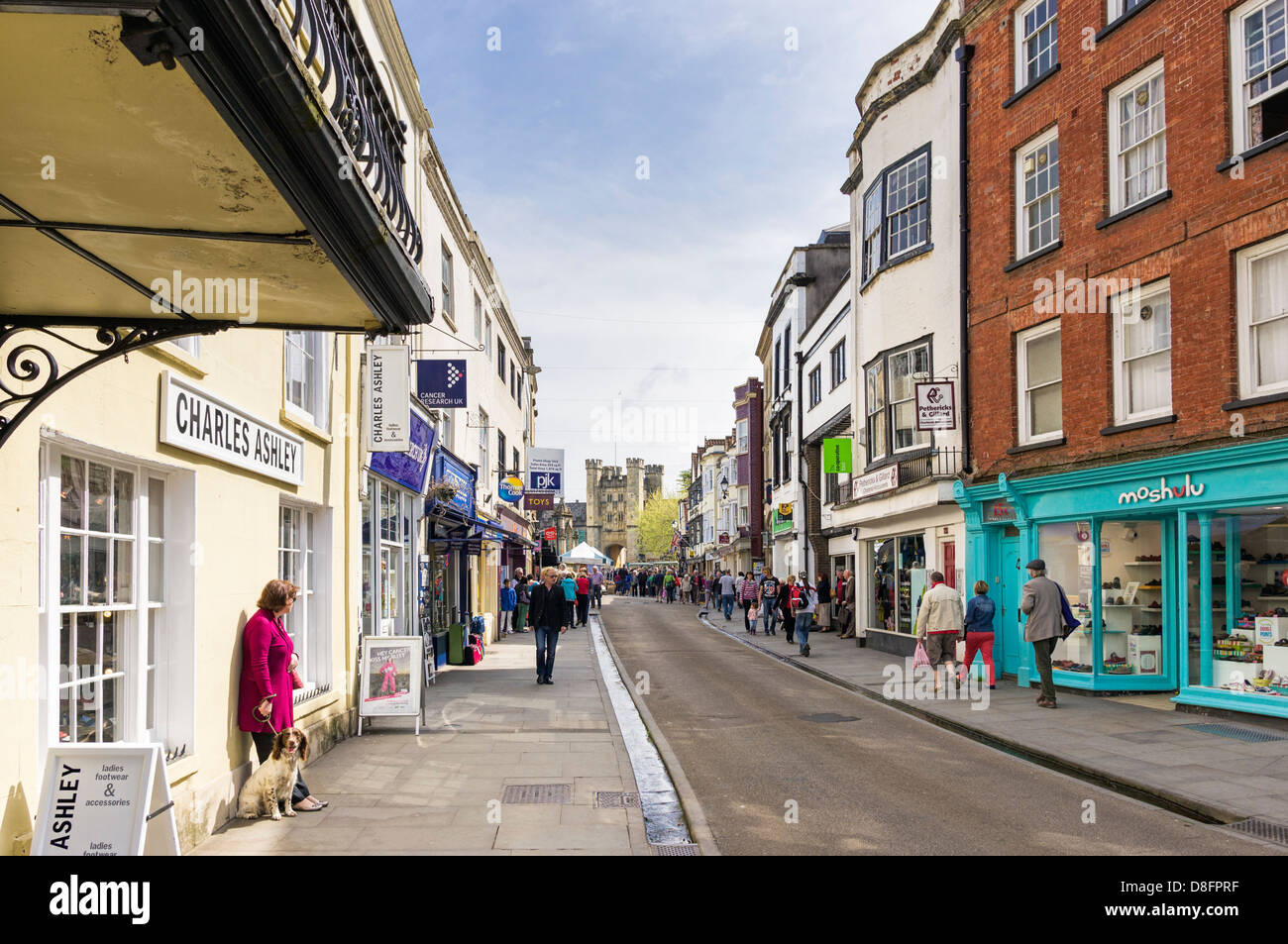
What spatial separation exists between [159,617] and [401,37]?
11.1 metres

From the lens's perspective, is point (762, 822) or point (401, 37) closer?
point (762, 822)

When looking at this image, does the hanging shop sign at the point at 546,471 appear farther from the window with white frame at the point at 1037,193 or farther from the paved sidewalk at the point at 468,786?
the window with white frame at the point at 1037,193

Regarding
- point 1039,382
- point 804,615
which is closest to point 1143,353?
point 1039,382

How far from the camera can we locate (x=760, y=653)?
2308cm

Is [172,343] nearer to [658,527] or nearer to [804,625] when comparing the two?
[804,625]

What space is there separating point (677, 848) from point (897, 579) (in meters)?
16.3

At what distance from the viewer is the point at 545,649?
645 inches

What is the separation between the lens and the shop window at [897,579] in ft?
68.8

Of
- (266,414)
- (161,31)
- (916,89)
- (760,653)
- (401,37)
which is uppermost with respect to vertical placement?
(916,89)

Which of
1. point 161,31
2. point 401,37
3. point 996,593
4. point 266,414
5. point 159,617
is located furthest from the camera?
point 996,593

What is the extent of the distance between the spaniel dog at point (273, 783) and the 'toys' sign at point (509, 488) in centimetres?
2145

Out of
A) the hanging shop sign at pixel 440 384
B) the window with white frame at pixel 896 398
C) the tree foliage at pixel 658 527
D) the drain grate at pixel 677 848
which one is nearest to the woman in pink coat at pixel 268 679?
the drain grate at pixel 677 848

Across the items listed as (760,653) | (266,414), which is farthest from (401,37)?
(760,653)

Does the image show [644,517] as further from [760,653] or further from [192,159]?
[192,159]
